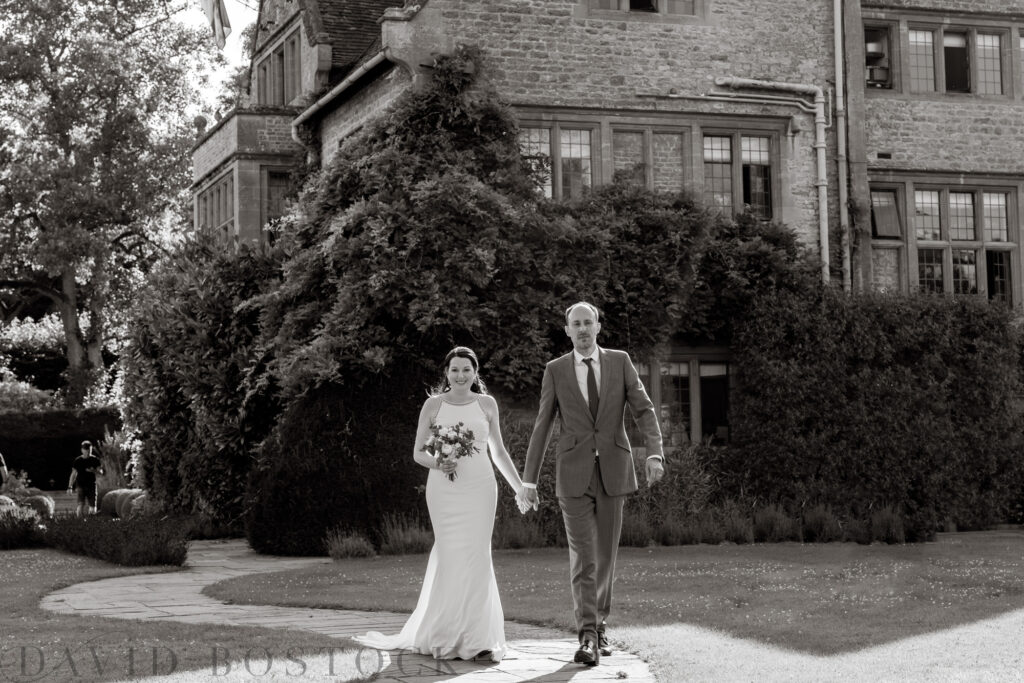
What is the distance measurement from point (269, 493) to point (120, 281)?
28631 mm

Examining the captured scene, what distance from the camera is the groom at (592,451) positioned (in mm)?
8617

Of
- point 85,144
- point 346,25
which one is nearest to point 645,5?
point 346,25

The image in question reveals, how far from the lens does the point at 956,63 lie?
2314cm

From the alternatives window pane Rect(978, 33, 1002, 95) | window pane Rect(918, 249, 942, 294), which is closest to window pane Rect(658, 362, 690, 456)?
window pane Rect(918, 249, 942, 294)

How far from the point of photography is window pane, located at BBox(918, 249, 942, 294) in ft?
74.0

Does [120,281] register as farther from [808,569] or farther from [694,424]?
[808,569]

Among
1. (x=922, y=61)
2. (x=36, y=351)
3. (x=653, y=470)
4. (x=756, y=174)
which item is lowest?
(x=653, y=470)

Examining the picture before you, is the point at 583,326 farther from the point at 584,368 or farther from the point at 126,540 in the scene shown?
the point at 126,540

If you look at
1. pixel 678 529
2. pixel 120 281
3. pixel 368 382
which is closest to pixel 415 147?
pixel 368 382

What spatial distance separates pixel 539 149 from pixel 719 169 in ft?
9.39

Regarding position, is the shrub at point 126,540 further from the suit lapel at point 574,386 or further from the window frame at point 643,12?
the window frame at point 643,12

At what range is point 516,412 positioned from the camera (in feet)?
61.3

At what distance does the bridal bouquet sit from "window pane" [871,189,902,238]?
14.3 meters

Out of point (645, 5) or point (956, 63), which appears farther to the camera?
point (956, 63)
